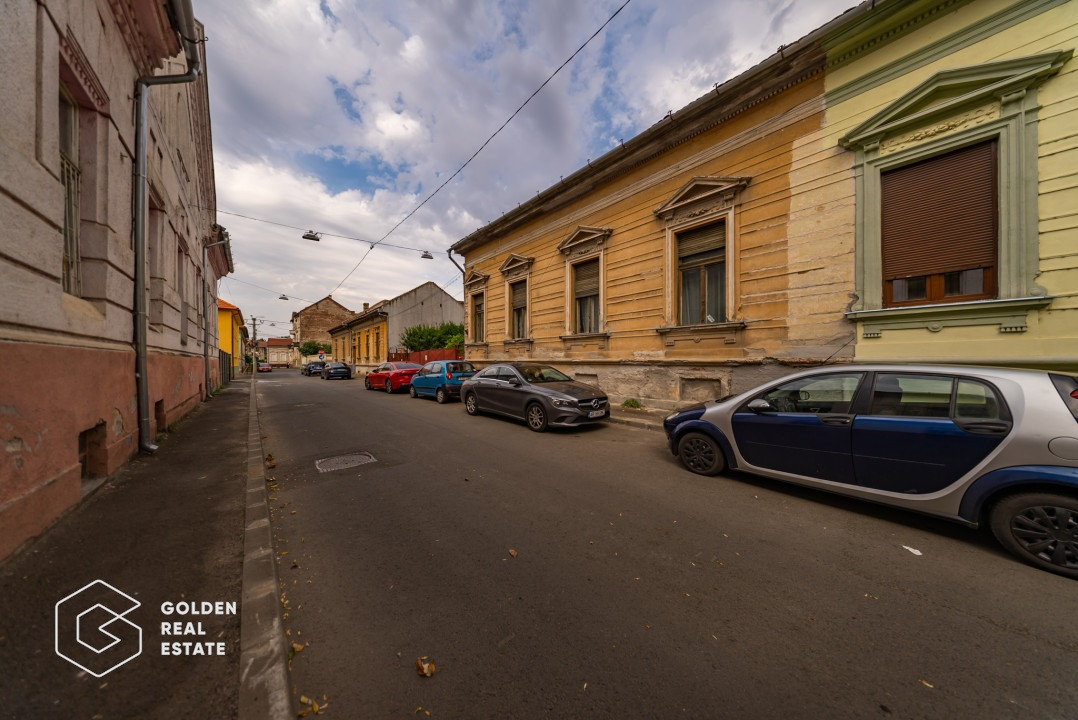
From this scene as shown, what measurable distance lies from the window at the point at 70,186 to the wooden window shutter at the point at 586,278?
9.88 meters

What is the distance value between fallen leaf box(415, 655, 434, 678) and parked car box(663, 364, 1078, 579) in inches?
156

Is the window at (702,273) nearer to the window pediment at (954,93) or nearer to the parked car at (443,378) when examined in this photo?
the window pediment at (954,93)

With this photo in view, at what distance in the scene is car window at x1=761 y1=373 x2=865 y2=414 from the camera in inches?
151

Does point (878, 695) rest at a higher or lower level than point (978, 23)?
lower

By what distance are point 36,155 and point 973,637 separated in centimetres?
749

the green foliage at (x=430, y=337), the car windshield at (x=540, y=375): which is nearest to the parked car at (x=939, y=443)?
the car windshield at (x=540, y=375)

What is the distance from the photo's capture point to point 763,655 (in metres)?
1.99

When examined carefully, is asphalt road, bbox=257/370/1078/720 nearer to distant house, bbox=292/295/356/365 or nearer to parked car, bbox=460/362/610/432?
parked car, bbox=460/362/610/432

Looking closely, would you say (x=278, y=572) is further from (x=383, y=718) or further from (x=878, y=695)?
(x=878, y=695)

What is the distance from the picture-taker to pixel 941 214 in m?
5.83

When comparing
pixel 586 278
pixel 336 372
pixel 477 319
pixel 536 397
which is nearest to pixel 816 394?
pixel 536 397

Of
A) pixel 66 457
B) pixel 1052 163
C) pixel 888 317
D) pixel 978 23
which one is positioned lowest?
pixel 66 457

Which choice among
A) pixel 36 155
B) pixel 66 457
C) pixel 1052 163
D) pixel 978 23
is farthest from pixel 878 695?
pixel 978 23

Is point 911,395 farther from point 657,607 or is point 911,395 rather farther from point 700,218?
point 700,218
